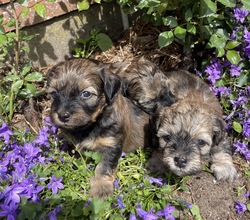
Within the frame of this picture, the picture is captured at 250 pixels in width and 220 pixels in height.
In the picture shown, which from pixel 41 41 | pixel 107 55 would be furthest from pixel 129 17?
pixel 41 41

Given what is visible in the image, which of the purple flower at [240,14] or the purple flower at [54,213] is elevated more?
the purple flower at [240,14]

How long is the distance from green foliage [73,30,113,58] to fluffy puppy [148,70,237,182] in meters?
1.63

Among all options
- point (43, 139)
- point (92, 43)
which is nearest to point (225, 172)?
point (43, 139)

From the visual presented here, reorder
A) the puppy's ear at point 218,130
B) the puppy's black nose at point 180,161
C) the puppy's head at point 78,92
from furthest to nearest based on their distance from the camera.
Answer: the puppy's ear at point 218,130 < the puppy's head at point 78,92 < the puppy's black nose at point 180,161

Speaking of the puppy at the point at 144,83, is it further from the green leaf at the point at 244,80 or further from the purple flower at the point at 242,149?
the purple flower at the point at 242,149

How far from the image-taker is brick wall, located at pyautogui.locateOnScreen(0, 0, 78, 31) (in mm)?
4852

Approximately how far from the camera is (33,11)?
506 centimetres

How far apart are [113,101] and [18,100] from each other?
1.57 metres

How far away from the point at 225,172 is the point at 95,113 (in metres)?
1.61

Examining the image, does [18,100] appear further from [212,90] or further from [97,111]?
[212,90]

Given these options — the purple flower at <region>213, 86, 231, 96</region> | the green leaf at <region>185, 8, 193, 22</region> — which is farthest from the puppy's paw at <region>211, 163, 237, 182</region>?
the green leaf at <region>185, 8, 193, 22</region>

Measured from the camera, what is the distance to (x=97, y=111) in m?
3.89

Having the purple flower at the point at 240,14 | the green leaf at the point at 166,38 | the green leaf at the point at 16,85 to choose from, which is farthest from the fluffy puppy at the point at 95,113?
the purple flower at the point at 240,14

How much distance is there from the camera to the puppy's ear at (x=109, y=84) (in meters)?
3.91
